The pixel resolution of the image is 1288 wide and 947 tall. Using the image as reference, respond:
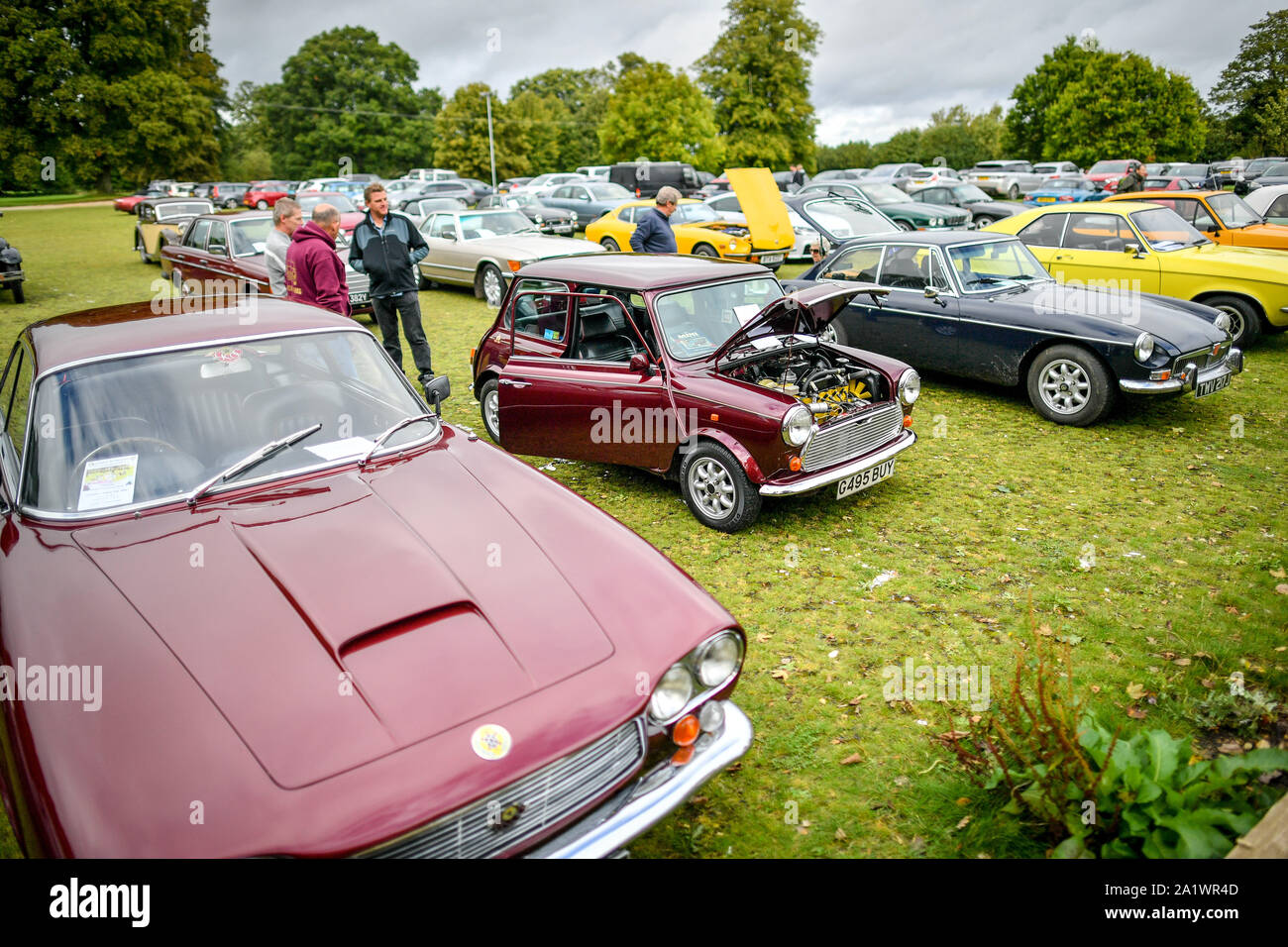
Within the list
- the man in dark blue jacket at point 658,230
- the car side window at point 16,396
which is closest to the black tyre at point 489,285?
the man in dark blue jacket at point 658,230

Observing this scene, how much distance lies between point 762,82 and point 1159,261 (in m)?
42.8

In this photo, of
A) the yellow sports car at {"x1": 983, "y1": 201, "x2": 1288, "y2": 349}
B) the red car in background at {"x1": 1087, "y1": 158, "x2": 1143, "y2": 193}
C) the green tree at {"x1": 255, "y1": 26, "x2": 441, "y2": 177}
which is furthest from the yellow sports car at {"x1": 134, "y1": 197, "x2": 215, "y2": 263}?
the green tree at {"x1": 255, "y1": 26, "x2": 441, "y2": 177}

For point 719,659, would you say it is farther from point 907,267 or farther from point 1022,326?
point 907,267

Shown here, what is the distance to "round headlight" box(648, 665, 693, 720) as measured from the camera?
8.03ft

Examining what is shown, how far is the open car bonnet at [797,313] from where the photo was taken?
548 centimetres

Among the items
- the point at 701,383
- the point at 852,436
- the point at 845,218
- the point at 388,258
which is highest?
the point at 845,218

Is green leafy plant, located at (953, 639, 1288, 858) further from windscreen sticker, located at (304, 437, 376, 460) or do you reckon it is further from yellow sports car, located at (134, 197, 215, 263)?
yellow sports car, located at (134, 197, 215, 263)

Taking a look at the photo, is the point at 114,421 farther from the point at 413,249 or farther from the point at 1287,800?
the point at 413,249

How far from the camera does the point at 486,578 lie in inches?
103

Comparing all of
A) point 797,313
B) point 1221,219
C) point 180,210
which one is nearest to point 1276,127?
point 1221,219

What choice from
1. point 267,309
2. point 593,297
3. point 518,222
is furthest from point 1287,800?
point 518,222

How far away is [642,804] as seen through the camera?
7.73 ft

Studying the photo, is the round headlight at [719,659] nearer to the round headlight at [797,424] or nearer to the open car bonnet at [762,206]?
the round headlight at [797,424]

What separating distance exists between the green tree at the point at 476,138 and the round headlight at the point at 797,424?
174ft
